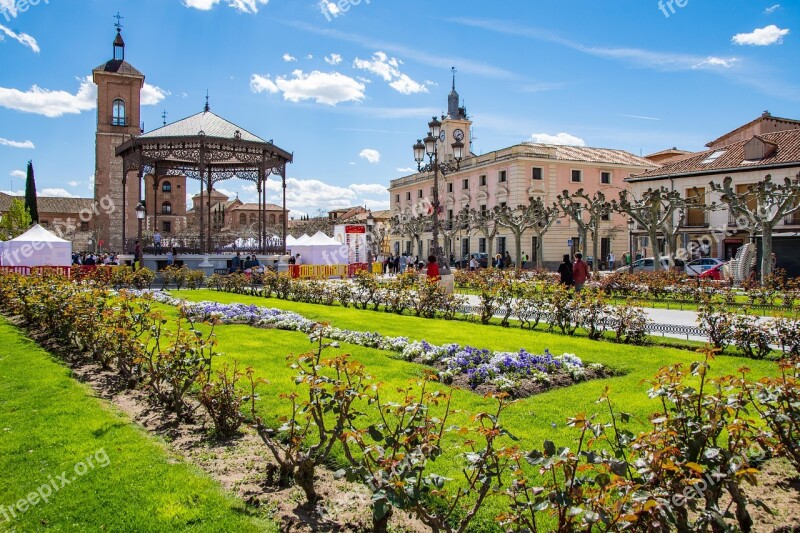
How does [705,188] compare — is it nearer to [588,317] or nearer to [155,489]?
[588,317]

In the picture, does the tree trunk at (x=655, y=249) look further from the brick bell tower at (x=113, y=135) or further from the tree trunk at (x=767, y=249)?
the brick bell tower at (x=113, y=135)

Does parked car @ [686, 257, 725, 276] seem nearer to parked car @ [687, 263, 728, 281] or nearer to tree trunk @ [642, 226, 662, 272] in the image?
parked car @ [687, 263, 728, 281]

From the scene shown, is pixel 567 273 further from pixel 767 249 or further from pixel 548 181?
pixel 548 181

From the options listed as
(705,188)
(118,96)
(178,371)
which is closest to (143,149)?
(178,371)

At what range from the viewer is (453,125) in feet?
184

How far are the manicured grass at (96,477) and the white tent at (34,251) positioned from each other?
1968 cm

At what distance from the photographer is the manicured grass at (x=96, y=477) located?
3512 millimetres

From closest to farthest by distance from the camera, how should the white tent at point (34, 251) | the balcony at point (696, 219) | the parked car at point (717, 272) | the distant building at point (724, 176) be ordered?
1. the parked car at point (717, 272)
2. the white tent at point (34, 251)
3. the distant building at point (724, 176)
4. the balcony at point (696, 219)

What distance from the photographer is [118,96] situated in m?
53.2

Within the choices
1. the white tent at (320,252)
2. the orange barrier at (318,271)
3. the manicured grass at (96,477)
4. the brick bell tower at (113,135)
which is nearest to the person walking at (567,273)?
the manicured grass at (96,477)

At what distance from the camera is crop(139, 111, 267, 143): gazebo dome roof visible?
2391 cm

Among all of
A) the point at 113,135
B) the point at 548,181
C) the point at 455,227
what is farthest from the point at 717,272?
the point at 113,135

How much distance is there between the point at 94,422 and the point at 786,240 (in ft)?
80.2

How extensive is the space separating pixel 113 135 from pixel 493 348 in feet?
173
